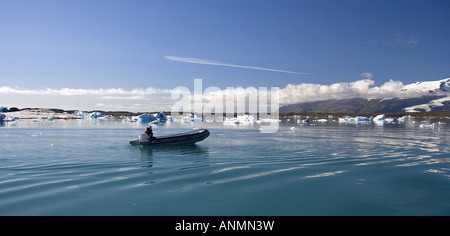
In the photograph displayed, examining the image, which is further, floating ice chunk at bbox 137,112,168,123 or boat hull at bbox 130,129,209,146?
floating ice chunk at bbox 137,112,168,123

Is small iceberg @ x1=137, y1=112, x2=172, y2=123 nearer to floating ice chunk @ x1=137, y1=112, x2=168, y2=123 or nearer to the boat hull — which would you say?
floating ice chunk @ x1=137, y1=112, x2=168, y2=123

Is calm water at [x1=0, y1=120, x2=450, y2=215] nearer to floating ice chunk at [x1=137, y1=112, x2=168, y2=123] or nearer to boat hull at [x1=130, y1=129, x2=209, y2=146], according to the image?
boat hull at [x1=130, y1=129, x2=209, y2=146]

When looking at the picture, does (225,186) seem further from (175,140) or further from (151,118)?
(151,118)

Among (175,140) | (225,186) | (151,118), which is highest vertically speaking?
(151,118)

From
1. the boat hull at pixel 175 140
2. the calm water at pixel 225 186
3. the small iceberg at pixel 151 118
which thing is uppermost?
the small iceberg at pixel 151 118

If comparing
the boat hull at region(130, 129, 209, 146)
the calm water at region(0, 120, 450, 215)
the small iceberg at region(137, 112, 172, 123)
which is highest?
the small iceberg at region(137, 112, 172, 123)

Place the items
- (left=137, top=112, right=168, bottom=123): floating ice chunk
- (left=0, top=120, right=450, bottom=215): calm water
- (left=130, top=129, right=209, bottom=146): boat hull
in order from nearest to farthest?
(left=0, top=120, right=450, bottom=215): calm water, (left=130, top=129, right=209, bottom=146): boat hull, (left=137, top=112, right=168, bottom=123): floating ice chunk

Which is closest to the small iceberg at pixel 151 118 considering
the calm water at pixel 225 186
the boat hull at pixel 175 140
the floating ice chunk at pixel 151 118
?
the floating ice chunk at pixel 151 118

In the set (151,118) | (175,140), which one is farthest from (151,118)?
(175,140)

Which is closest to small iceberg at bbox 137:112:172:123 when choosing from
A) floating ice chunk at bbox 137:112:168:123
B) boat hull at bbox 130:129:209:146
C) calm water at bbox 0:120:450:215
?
floating ice chunk at bbox 137:112:168:123

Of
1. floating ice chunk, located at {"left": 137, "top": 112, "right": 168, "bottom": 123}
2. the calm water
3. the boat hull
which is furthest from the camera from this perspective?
floating ice chunk, located at {"left": 137, "top": 112, "right": 168, "bottom": 123}

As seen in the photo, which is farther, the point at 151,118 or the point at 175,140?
the point at 151,118

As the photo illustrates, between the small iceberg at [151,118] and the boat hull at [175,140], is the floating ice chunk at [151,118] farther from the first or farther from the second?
the boat hull at [175,140]

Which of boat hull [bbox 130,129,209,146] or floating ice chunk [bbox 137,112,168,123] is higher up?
floating ice chunk [bbox 137,112,168,123]
